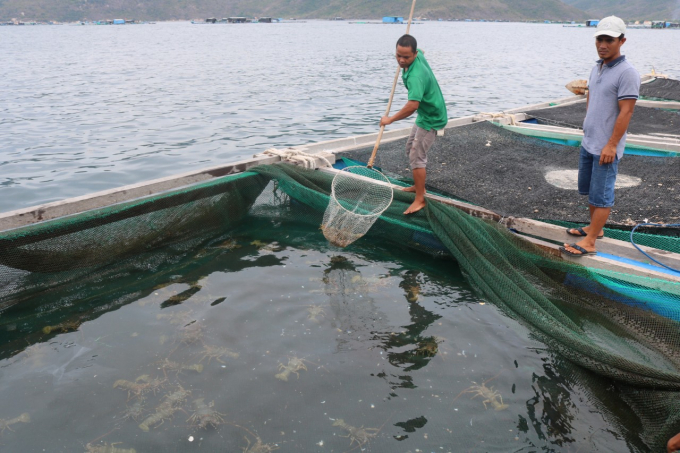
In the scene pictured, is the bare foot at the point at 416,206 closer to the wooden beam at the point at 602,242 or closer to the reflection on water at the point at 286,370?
the reflection on water at the point at 286,370

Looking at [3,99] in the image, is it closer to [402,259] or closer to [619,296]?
[402,259]

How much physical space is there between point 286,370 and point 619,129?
3433 millimetres

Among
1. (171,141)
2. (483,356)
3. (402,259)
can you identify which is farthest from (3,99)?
(483,356)

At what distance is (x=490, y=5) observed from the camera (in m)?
150

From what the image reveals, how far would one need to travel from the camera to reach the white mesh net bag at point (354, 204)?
17.5ft

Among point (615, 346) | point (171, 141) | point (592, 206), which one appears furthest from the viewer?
point (171, 141)

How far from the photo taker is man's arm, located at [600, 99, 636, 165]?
4121 millimetres

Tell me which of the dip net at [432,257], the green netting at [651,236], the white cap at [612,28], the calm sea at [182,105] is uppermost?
the white cap at [612,28]

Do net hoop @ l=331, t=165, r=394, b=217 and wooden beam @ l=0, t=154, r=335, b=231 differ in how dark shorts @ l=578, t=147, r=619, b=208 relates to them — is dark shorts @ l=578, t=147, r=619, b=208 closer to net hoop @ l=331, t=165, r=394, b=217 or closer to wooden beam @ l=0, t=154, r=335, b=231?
net hoop @ l=331, t=165, r=394, b=217

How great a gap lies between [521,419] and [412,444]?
815 millimetres

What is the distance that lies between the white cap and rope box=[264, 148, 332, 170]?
367 centimetres

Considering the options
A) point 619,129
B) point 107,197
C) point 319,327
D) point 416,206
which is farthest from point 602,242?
point 107,197

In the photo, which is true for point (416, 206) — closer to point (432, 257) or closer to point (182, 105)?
point (432, 257)

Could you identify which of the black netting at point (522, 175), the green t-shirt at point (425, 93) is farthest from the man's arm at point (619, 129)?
the green t-shirt at point (425, 93)
